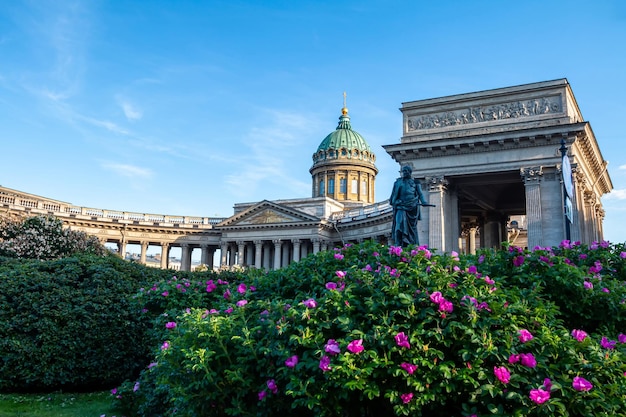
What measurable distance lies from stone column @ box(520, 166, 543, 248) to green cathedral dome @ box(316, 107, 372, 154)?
49831mm

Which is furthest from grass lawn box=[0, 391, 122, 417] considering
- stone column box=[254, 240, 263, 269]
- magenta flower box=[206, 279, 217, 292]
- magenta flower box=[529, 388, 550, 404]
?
stone column box=[254, 240, 263, 269]

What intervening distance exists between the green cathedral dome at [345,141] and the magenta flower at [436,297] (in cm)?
7315

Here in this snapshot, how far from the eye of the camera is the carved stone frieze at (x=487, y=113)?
31219 millimetres

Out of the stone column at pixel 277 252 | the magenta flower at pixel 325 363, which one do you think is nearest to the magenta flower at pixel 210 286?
the magenta flower at pixel 325 363

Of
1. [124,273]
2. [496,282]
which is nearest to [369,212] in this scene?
[124,273]

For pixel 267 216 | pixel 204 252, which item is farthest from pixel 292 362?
pixel 204 252

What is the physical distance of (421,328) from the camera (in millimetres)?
7000

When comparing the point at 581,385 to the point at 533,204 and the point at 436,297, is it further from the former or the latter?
the point at 533,204

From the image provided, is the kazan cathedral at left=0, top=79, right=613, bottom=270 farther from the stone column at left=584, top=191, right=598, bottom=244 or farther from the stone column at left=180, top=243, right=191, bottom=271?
the stone column at left=180, top=243, right=191, bottom=271

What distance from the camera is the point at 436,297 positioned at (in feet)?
23.6

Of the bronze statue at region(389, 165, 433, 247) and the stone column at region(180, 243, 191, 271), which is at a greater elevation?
the stone column at region(180, 243, 191, 271)

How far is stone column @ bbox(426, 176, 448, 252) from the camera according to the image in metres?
32.8

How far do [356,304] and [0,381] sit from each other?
1183 centimetres

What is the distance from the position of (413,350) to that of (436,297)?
787 mm
